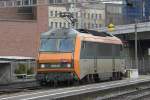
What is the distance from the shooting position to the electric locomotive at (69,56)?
Answer: 27.5 metres

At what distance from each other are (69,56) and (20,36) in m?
43.2

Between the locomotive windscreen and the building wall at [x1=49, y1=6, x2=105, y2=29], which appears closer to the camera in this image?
the locomotive windscreen

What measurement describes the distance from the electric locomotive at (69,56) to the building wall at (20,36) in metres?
37.7

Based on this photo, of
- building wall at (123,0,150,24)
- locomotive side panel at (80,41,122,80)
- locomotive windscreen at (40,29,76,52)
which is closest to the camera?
locomotive windscreen at (40,29,76,52)

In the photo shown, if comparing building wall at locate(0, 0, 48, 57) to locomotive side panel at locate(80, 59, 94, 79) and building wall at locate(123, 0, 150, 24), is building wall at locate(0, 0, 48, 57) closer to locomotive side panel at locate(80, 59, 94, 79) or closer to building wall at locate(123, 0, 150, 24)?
locomotive side panel at locate(80, 59, 94, 79)

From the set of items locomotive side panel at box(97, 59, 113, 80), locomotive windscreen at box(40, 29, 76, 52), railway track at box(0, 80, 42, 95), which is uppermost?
locomotive windscreen at box(40, 29, 76, 52)

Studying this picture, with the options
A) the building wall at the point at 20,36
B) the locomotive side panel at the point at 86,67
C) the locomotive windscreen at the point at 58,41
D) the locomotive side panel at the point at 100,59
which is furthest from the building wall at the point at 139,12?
the locomotive windscreen at the point at 58,41

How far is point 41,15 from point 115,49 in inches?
1620

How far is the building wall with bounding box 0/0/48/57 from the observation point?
2682 inches

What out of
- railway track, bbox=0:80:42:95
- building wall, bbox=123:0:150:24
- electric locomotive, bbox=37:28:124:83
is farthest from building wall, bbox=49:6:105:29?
railway track, bbox=0:80:42:95

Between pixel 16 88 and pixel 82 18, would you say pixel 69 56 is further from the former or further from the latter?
pixel 82 18

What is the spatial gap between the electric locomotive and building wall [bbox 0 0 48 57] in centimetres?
3770

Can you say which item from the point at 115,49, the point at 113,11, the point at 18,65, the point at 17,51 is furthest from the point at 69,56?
the point at 113,11

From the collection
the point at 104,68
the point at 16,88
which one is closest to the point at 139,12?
the point at 104,68
